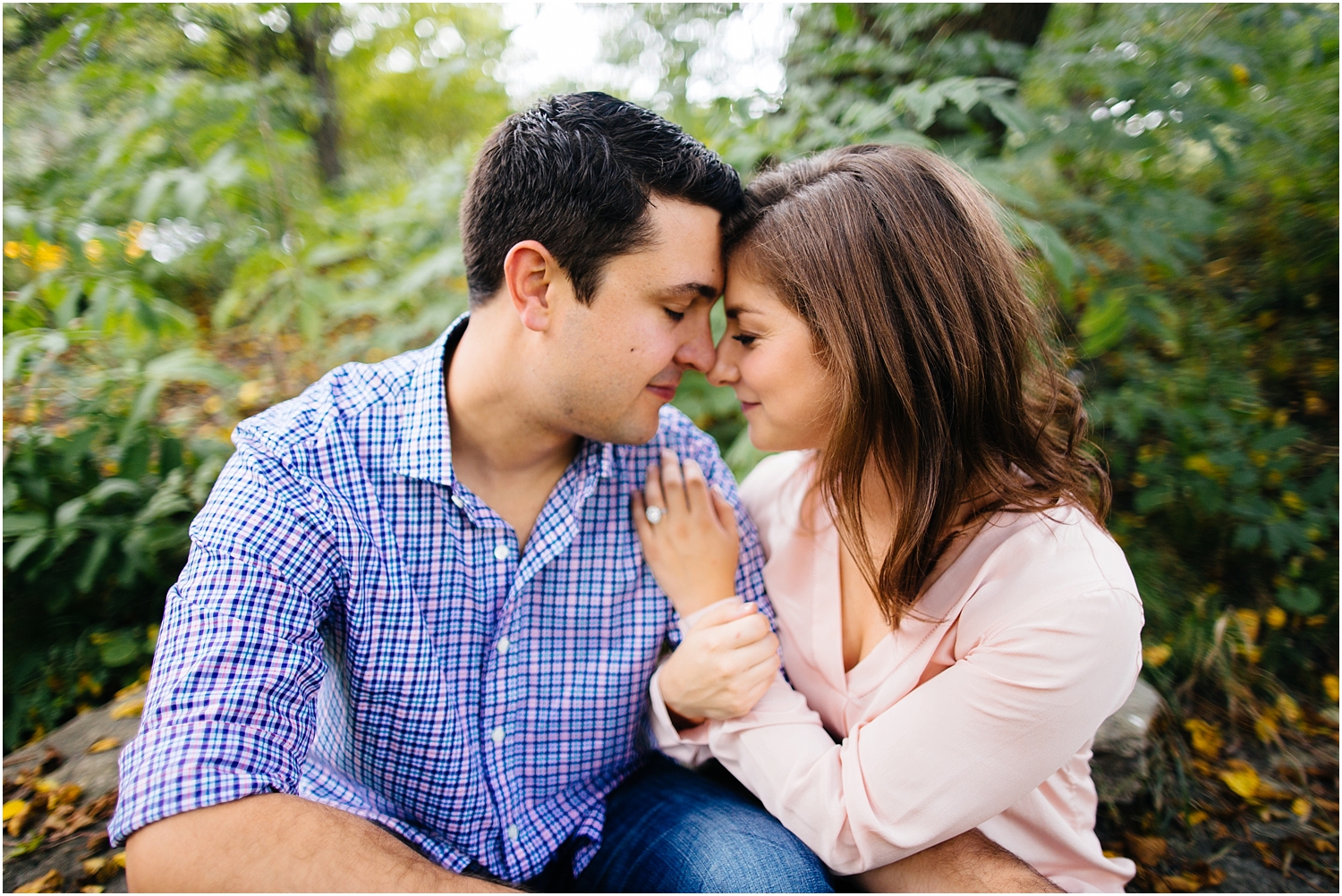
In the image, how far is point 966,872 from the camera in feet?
4.92

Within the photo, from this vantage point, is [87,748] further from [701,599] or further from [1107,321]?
[1107,321]

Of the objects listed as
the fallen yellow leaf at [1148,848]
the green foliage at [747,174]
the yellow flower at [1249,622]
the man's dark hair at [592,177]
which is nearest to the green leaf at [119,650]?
the green foliage at [747,174]

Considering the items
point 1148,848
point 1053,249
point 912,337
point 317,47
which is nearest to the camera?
point 912,337

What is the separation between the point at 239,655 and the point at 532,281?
971 mm

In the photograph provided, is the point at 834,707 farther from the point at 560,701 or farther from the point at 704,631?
the point at 560,701

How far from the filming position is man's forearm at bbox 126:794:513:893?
122 centimetres

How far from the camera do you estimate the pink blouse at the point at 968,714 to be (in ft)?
4.52

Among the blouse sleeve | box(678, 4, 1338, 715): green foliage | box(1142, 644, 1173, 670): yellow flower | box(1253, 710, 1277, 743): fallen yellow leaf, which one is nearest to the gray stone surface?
the blouse sleeve

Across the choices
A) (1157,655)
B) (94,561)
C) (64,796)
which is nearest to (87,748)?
(64,796)

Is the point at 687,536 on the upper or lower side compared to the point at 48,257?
lower

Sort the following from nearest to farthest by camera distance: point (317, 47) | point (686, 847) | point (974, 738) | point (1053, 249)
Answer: point (974, 738)
point (686, 847)
point (1053, 249)
point (317, 47)

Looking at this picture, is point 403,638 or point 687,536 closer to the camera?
point 403,638

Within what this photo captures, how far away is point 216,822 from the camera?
1232 mm

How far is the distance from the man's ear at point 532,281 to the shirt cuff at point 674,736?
79cm
